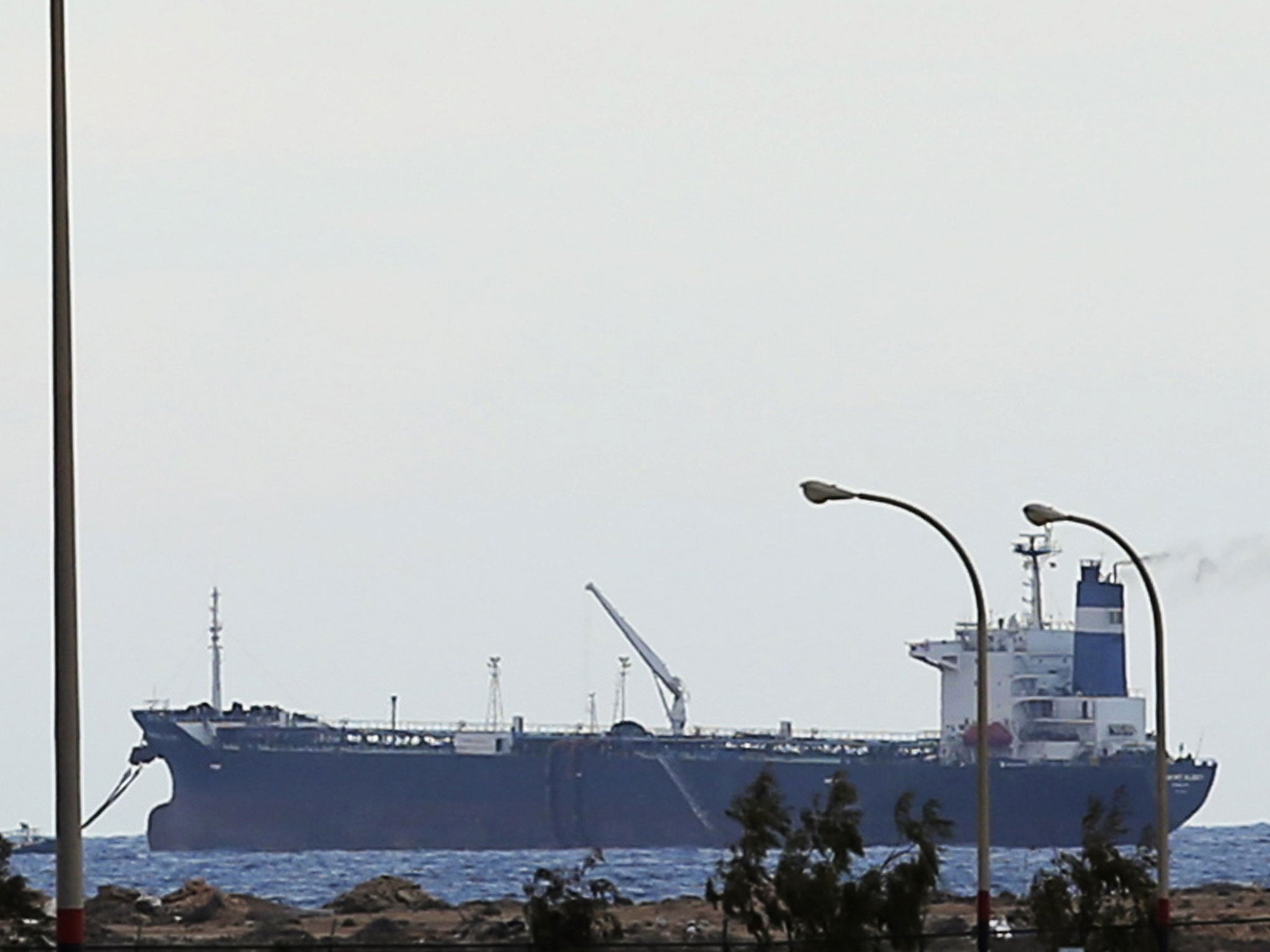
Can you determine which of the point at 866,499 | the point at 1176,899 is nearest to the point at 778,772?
the point at 1176,899

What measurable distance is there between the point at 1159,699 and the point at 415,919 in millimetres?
32503

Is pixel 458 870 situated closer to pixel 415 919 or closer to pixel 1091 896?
pixel 415 919

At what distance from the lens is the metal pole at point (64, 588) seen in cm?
1388

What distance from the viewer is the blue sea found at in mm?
83062

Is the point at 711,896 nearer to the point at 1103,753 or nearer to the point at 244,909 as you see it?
the point at 244,909

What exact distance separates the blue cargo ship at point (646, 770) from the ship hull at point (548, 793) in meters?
0.08

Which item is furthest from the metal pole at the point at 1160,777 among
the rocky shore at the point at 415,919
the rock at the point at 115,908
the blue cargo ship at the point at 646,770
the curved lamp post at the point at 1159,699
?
the blue cargo ship at the point at 646,770

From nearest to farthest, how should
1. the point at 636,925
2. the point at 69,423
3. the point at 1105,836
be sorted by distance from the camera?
the point at 69,423 → the point at 1105,836 → the point at 636,925

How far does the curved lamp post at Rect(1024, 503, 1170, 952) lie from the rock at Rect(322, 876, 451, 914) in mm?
34948

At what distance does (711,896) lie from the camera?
2864cm

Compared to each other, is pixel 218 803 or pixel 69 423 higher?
pixel 69 423

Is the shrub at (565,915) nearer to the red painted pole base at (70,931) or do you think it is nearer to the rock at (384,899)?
the red painted pole base at (70,931)

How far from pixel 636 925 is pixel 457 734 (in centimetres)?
6342

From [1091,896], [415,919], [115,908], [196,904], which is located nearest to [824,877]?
[1091,896]
